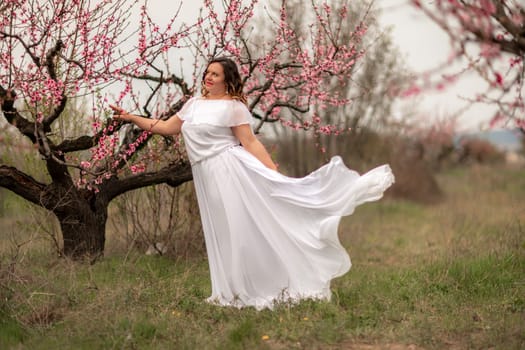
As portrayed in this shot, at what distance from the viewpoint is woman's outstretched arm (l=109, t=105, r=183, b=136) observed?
5379 mm

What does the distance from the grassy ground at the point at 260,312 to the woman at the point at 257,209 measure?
0.76 feet

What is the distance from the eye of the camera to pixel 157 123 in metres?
5.44

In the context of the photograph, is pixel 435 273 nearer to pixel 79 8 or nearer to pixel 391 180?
pixel 391 180

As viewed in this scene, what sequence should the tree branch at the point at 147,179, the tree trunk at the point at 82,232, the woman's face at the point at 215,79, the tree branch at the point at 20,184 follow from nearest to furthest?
the woman's face at the point at 215,79 < the tree branch at the point at 20,184 < the tree trunk at the point at 82,232 < the tree branch at the point at 147,179

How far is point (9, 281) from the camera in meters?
4.77

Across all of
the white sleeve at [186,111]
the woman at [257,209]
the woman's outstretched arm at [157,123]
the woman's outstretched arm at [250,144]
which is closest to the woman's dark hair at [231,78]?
the woman at [257,209]

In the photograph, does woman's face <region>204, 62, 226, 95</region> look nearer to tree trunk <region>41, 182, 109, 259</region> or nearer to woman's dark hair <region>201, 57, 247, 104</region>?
woman's dark hair <region>201, 57, 247, 104</region>

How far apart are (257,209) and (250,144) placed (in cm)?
49

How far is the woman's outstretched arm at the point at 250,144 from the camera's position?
16.7 ft

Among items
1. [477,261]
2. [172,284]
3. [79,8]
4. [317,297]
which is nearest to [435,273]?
[477,261]

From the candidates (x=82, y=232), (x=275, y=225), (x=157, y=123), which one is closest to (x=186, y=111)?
(x=157, y=123)

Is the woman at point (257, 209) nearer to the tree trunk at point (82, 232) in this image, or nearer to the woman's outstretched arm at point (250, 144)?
the woman's outstretched arm at point (250, 144)

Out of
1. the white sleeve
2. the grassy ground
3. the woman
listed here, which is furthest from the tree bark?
the woman

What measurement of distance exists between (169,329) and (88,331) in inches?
19.8
